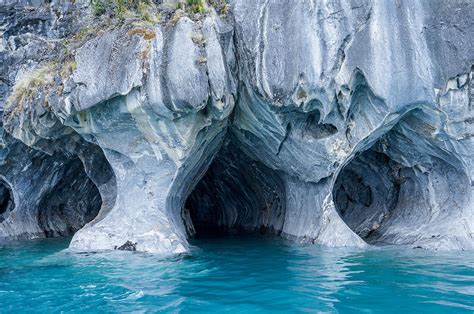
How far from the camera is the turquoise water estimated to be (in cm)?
751

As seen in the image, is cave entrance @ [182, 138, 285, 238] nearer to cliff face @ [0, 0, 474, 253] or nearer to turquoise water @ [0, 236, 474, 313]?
cliff face @ [0, 0, 474, 253]

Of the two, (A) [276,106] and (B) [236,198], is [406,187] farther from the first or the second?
(B) [236,198]

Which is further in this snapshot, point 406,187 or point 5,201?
point 5,201

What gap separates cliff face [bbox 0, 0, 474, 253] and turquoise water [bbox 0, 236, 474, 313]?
156cm

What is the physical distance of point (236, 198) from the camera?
2273 centimetres

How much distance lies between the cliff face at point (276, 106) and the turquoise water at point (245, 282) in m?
1.56

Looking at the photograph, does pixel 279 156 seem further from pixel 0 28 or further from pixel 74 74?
pixel 0 28

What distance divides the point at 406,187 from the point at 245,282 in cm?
848

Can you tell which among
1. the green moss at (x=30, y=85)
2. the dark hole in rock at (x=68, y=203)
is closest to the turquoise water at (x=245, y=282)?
the green moss at (x=30, y=85)

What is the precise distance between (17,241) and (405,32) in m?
13.7

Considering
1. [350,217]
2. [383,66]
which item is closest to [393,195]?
[350,217]

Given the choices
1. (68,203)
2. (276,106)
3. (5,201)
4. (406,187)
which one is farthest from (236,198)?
(276,106)

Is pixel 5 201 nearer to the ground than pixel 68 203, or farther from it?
farther from it

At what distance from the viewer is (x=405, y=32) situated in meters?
12.8
